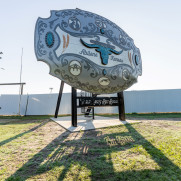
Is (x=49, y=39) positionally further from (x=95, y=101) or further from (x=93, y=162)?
(x=93, y=162)

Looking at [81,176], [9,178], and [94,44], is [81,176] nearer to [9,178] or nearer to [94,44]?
[9,178]

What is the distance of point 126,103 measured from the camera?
12.7m

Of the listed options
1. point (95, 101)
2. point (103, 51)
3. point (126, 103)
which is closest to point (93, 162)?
point (95, 101)

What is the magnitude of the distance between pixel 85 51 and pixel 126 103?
901 centimetres

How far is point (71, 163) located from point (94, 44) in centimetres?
469

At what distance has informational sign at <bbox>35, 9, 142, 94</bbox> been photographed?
183 inches

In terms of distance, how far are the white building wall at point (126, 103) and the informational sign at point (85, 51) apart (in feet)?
22.3

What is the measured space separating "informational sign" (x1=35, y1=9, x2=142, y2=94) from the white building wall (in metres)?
6.79

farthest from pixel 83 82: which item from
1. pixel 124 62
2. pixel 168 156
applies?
pixel 168 156

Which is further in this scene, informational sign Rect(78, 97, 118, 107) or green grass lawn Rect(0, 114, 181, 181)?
informational sign Rect(78, 97, 118, 107)

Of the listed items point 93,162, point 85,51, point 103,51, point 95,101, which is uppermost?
point 103,51

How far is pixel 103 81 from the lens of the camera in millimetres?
5457

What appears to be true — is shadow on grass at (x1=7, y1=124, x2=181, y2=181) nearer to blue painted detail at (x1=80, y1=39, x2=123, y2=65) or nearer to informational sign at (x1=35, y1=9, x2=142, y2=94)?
informational sign at (x1=35, y1=9, x2=142, y2=94)

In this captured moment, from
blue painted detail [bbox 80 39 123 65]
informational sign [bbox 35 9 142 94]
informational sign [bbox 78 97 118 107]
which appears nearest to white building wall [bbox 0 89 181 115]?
informational sign [bbox 78 97 118 107]
